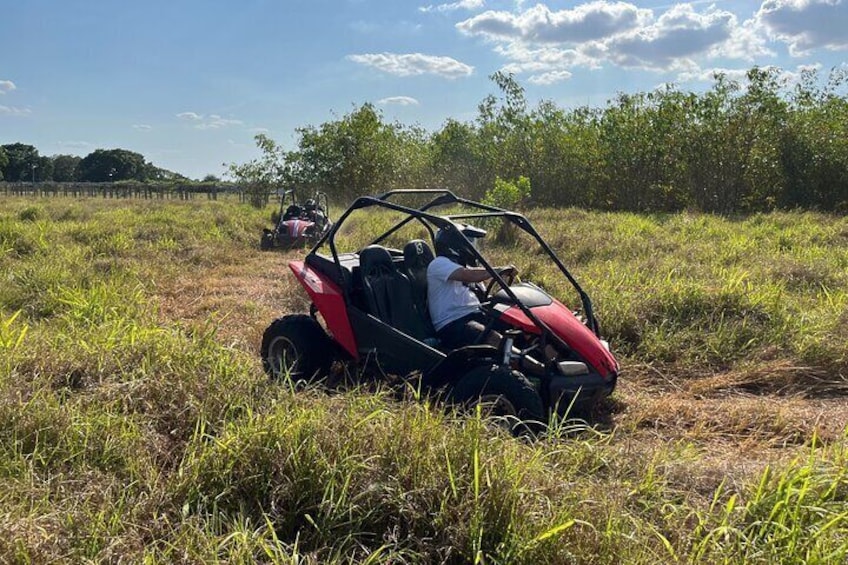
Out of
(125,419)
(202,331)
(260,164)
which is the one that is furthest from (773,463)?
(260,164)

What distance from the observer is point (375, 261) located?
4.21 m

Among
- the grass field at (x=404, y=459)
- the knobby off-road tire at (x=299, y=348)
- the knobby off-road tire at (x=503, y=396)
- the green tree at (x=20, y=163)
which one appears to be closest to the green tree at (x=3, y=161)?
the green tree at (x=20, y=163)

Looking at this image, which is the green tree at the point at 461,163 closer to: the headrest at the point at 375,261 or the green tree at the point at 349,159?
the green tree at the point at 349,159

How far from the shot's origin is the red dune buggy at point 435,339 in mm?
3439

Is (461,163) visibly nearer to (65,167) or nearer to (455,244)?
(455,244)

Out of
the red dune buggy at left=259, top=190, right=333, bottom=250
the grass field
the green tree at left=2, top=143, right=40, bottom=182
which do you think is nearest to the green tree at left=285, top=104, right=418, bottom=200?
the red dune buggy at left=259, top=190, right=333, bottom=250

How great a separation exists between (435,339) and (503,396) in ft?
2.79

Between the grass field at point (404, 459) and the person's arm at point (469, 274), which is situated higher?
the person's arm at point (469, 274)

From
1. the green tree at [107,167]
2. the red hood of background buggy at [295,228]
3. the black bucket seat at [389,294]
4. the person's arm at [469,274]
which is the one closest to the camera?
the person's arm at [469,274]

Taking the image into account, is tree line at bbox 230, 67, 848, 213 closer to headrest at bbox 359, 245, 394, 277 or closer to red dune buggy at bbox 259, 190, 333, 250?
red dune buggy at bbox 259, 190, 333, 250

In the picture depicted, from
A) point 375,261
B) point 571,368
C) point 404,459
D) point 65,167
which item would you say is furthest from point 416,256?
point 65,167

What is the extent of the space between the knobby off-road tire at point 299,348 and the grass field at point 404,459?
46cm

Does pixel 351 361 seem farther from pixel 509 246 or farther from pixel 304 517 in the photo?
pixel 509 246

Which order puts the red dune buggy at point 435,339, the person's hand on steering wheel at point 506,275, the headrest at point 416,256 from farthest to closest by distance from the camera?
the headrest at point 416,256
the person's hand on steering wheel at point 506,275
the red dune buggy at point 435,339
